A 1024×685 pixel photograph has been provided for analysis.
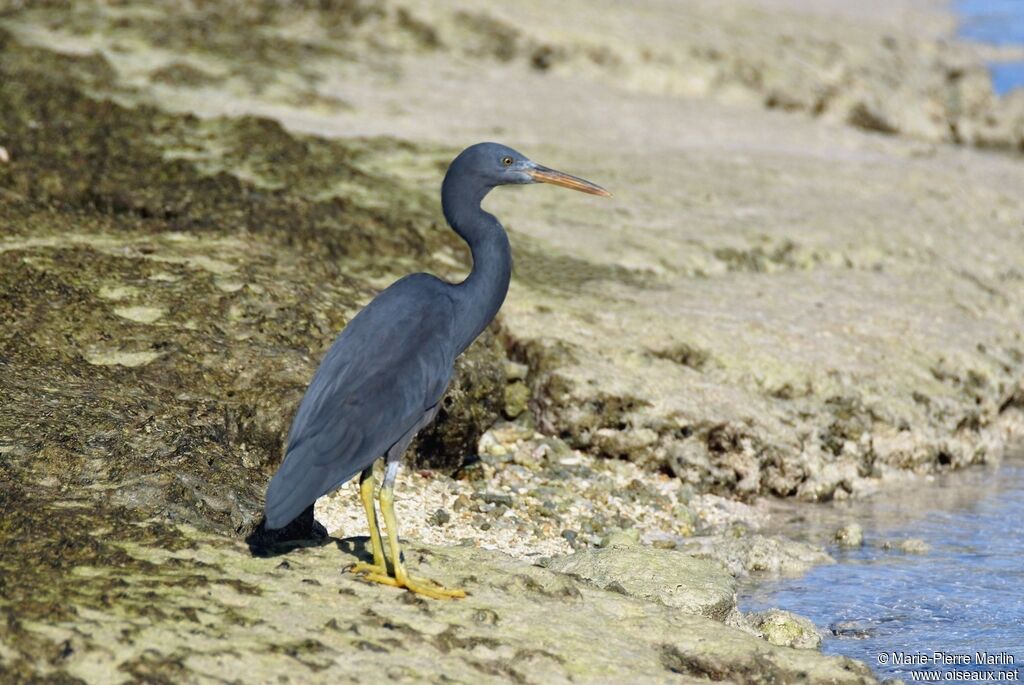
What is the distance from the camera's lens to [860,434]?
10898 mm

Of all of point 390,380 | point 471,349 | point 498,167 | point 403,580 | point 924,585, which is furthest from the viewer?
point 471,349

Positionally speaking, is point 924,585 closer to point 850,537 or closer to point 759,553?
point 850,537

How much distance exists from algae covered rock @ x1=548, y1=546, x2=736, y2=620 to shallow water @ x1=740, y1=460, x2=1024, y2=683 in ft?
1.94

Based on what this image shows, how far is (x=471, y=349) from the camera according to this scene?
9859 mm

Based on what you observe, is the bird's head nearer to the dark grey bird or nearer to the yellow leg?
the dark grey bird

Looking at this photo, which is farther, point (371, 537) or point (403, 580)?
point (371, 537)

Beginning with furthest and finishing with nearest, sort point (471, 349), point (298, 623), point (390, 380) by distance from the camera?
point (471, 349) < point (390, 380) < point (298, 623)

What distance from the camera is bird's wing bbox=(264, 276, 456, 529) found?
6.46 metres

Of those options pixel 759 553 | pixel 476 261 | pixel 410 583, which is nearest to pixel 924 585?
pixel 759 553

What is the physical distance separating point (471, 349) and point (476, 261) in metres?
2.31

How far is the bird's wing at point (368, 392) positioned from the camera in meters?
6.46

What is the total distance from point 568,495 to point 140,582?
4.01 metres

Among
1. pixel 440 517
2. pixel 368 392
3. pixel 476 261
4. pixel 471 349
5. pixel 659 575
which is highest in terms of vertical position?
pixel 476 261

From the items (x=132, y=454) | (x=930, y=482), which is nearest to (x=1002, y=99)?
(x=930, y=482)
